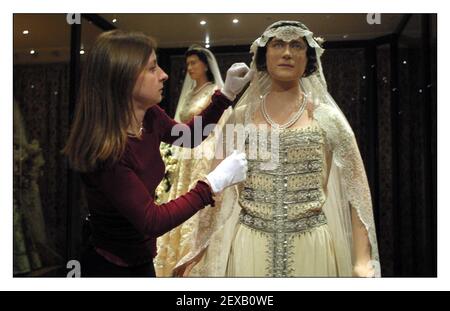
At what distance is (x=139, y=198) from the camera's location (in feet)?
4.92

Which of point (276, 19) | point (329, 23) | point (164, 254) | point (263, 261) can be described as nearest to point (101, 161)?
point (164, 254)

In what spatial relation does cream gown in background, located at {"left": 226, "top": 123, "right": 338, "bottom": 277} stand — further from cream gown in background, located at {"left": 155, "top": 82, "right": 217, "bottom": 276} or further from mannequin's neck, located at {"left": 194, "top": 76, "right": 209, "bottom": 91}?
mannequin's neck, located at {"left": 194, "top": 76, "right": 209, "bottom": 91}

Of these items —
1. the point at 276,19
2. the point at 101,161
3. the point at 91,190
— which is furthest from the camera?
the point at 276,19

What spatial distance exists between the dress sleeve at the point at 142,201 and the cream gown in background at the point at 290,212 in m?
0.21

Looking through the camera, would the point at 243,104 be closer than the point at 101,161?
No

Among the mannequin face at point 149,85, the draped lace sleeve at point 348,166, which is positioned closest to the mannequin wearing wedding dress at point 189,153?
the mannequin face at point 149,85

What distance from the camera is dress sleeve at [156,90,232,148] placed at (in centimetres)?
170

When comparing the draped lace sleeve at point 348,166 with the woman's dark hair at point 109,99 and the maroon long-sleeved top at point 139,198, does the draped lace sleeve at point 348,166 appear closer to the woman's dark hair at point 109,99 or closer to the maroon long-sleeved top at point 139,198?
the maroon long-sleeved top at point 139,198

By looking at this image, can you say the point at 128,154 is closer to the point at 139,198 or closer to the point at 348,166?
the point at 139,198

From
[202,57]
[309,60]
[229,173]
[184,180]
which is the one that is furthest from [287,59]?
[184,180]

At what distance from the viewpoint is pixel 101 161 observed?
1.51 metres

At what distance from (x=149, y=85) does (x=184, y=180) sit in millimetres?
372
